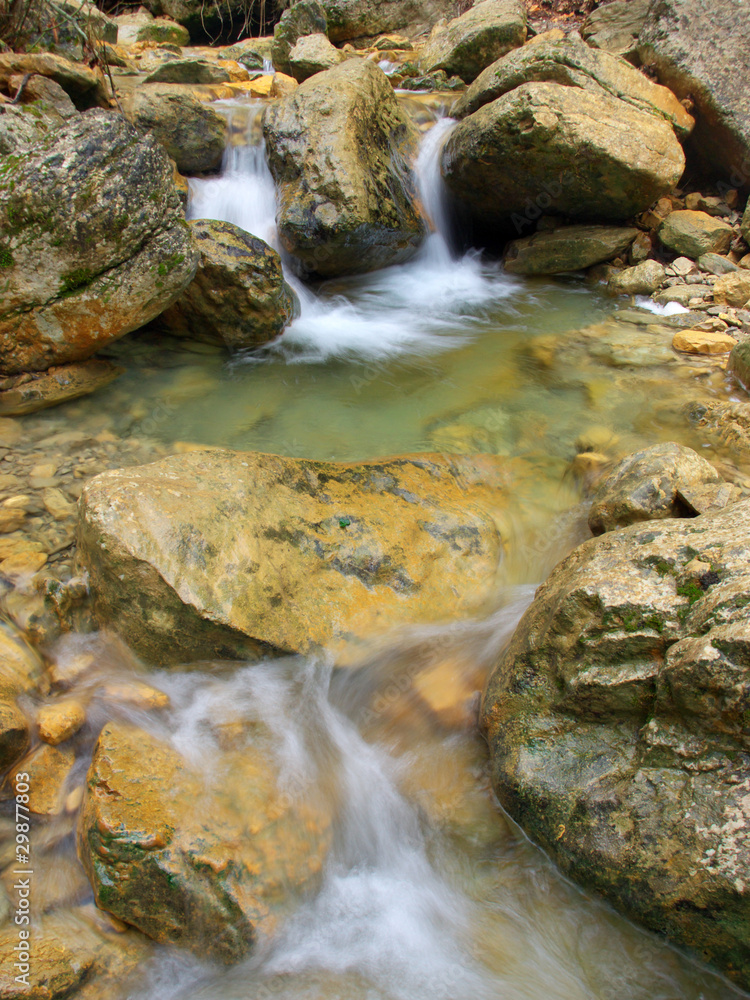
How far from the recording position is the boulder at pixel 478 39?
9430 mm

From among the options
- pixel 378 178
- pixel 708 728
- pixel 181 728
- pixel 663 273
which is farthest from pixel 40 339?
pixel 663 273

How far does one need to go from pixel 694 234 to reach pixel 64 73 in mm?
7138

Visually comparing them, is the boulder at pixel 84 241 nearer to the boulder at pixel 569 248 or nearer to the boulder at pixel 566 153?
the boulder at pixel 566 153

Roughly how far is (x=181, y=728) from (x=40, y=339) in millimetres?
3114

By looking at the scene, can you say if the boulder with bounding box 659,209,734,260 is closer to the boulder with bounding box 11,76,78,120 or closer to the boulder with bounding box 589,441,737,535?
the boulder with bounding box 589,441,737,535

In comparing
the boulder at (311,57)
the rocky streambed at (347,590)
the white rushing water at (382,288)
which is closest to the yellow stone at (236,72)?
the boulder at (311,57)

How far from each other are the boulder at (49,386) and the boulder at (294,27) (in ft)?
28.3

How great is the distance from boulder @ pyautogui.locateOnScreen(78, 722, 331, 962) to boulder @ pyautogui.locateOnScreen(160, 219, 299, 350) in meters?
3.78

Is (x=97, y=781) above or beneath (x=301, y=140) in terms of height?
beneath

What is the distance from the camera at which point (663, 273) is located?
274 inches

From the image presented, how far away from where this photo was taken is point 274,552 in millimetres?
3049

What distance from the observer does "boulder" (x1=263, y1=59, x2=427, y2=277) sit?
6121 mm

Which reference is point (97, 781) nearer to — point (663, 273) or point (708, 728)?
point (708, 728)

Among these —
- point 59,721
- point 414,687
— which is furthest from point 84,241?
point 414,687
